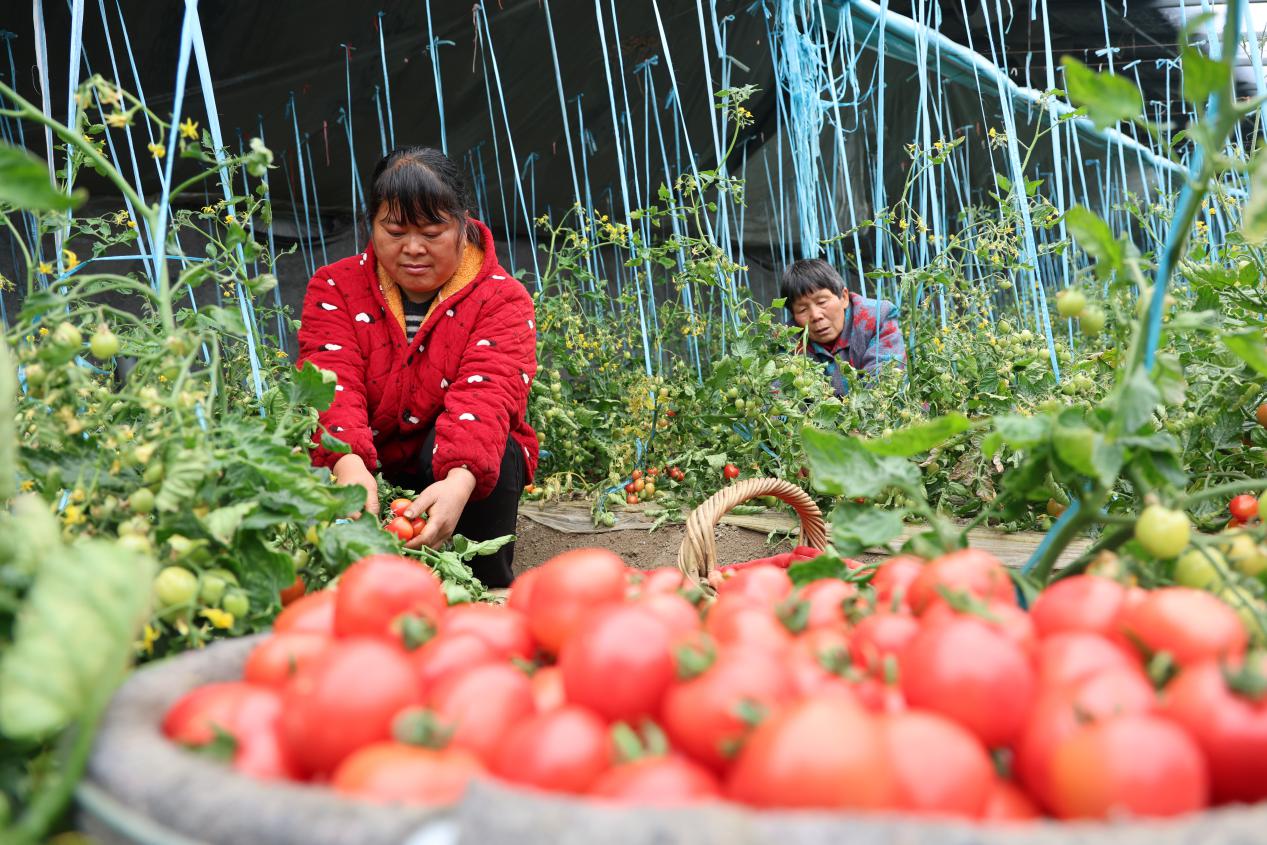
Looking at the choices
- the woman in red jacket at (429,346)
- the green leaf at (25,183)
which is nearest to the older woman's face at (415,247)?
the woman in red jacket at (429,346)

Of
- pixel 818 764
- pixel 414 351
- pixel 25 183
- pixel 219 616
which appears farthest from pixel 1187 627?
pixel 414 351

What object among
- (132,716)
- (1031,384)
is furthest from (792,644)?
(1031,384)

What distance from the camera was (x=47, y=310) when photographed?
2.68 ft

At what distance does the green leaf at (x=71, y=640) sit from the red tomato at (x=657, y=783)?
0.87ft

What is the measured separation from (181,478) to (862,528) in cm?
62

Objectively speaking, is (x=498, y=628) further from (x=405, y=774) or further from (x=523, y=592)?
(x=405, y=774)

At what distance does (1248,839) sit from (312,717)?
46 centimetres

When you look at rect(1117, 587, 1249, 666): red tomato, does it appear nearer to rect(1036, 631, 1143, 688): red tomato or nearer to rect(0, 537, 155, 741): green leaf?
rect(1036, 631, 1143, 688): red tomato

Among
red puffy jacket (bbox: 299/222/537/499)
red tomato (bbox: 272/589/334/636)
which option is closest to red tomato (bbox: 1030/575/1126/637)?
red tomato (bbox: 272/589/334/636)

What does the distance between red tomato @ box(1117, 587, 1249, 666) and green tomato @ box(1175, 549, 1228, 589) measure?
0.28ft

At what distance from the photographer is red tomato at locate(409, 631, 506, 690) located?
0.60m

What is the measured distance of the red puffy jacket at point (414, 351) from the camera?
5.85 ft

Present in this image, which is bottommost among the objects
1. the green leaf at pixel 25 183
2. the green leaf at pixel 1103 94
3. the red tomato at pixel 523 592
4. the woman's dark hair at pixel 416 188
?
the red tomato at pixel 523 592

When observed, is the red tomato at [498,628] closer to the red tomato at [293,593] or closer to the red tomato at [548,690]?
the red tomato at [548,690]
